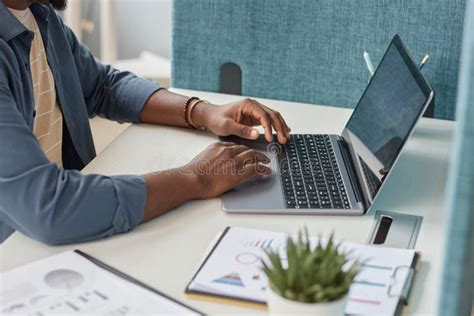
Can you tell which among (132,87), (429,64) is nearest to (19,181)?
(132,87)

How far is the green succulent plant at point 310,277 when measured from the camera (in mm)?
881

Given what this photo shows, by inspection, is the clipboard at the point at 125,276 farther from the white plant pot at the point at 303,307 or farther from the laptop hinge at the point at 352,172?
the laptop hinge at the point at 352,172

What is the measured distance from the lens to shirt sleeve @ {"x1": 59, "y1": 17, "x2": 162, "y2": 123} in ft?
5.50

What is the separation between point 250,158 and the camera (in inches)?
54.9

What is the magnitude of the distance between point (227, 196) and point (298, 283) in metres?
0.45

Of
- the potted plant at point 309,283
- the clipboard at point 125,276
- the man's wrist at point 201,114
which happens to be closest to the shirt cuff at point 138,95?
the man's wrist at point 201,114

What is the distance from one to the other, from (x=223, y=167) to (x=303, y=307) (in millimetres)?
491

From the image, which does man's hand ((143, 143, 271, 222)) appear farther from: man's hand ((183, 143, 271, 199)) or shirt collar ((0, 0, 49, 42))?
shirt collar ((0, 0, 49, 42))

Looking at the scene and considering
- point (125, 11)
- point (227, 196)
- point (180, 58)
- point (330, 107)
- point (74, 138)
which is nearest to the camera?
point (227, 196)

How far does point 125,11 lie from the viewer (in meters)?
3.29

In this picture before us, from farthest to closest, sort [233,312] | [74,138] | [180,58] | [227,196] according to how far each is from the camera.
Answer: [180,58]
[74,138]
[227,196]
[233,312]

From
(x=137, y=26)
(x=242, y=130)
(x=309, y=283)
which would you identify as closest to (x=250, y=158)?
(x=242, y=130)

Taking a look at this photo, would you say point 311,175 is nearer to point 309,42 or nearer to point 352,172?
point 352,172

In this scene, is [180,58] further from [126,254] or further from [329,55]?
[126,254]
